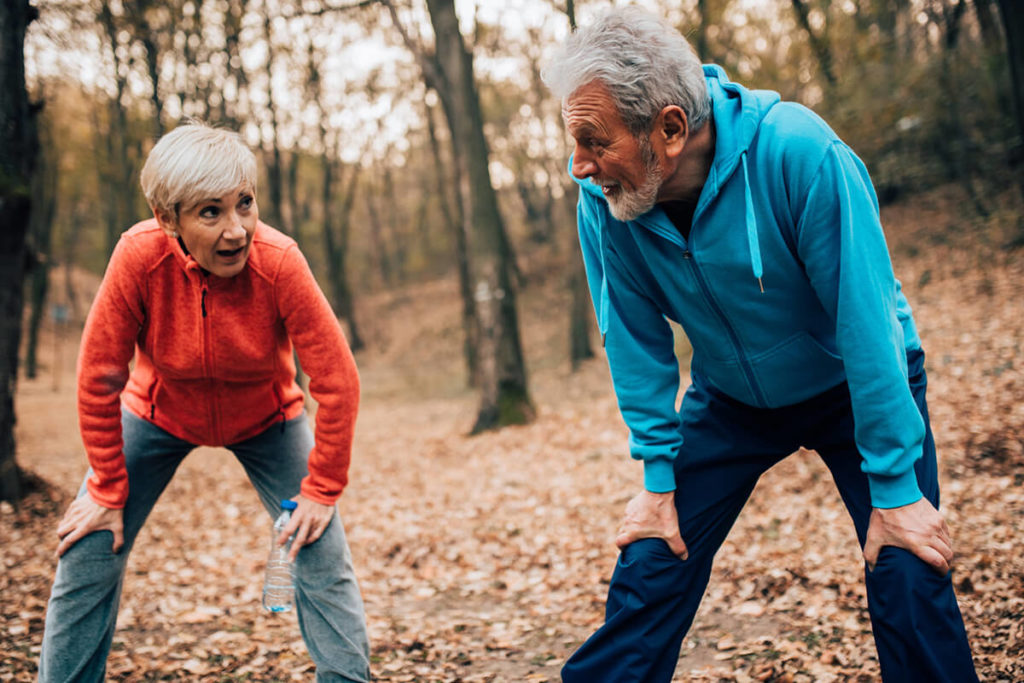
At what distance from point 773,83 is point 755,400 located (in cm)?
2017

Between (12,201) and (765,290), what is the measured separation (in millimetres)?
6548

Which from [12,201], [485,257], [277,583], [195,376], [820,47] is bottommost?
[277,583]

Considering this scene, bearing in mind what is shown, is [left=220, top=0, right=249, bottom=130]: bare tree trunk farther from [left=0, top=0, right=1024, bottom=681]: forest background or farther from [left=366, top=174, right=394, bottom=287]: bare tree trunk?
[left=366, top=174, right=394, bottom=287]: bare tree trunk

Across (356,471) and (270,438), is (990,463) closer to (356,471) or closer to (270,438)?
(270,438)

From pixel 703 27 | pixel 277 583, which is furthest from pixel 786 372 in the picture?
pixel 703 27

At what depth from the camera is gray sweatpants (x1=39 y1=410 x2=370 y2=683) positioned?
106 inches

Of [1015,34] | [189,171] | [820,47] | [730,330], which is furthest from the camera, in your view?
[820,47]

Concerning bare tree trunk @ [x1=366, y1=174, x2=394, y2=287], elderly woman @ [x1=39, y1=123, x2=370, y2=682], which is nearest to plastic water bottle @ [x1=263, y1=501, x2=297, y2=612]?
elderly woman @ [x1=39, y1=123, x2=370, y2=682]

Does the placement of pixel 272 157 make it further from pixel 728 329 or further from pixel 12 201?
pixel 728 329

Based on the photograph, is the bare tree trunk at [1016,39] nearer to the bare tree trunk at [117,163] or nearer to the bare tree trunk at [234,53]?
the bare tree trunk at [234,53]

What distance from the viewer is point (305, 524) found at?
9.09ft

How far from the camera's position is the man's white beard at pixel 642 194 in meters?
2.09

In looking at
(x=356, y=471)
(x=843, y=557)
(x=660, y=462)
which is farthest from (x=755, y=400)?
(x=356, y=471)

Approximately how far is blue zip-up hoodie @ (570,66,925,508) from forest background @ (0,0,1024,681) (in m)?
0.58
